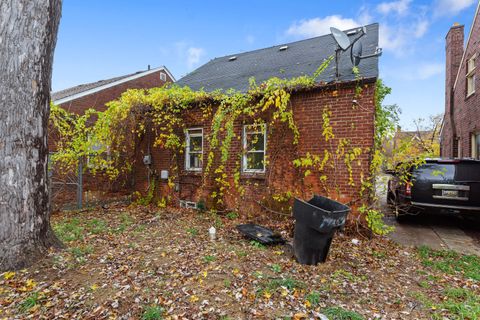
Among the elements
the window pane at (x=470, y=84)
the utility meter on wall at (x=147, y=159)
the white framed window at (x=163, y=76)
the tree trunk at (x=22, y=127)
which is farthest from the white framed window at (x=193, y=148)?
the white framed window at (x=163, y=76)

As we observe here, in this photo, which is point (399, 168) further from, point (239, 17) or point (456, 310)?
point (239, 17)

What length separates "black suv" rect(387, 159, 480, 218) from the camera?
569 centimetres

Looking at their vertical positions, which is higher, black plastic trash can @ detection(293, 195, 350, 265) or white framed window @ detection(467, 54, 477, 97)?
white framed window @ detection(467, 54, 477, 97)

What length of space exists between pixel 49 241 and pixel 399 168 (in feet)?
23.2

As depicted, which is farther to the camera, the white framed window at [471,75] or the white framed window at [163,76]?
the white framed window at [163,76]

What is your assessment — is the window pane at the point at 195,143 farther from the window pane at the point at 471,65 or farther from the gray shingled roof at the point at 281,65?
the window pane at the point at 471,65

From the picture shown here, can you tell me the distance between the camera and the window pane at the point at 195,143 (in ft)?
26.9

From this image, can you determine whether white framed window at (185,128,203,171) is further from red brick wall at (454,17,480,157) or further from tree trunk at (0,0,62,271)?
red brick wall at (454,17,480,157)

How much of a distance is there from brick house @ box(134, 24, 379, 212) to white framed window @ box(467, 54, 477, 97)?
4.92 m

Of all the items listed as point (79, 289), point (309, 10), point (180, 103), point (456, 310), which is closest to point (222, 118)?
point (180, 103)

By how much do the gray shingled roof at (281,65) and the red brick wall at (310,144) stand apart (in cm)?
53

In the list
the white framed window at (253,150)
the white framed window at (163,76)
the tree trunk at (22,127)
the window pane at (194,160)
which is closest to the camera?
the tree trunk at (22,127)

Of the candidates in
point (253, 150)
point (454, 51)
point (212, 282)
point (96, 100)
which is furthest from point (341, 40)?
point (96, 100)

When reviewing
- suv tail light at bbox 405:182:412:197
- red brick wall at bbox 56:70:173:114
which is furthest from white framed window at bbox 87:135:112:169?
suv tail light at bbox 405:182:412:197
